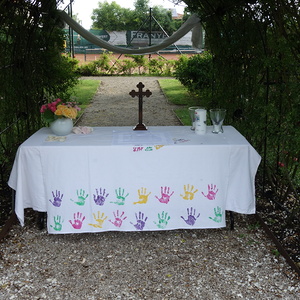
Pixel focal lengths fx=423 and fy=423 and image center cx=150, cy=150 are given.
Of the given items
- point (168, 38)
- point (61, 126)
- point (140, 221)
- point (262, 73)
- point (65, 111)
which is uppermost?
point (168, 38)

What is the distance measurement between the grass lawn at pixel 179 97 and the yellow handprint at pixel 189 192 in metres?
4.34

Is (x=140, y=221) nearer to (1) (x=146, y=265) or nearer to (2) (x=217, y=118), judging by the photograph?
(1) (x=146, y=265)

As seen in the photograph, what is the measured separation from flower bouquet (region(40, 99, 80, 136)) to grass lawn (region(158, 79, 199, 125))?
14.1 ft

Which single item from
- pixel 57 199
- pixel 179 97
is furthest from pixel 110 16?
pixel 57 199

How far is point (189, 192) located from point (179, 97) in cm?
760

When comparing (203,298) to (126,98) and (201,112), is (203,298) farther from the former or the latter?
(126,98)

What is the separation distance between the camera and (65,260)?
2947 millimetres

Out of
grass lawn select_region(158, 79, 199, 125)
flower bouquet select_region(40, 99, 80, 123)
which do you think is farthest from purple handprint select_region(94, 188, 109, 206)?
grass lawn select_region(158, 79, 199, 125)

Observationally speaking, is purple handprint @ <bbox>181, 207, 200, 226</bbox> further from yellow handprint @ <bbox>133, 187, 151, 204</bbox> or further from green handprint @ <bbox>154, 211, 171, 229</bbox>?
yellow handprint @ <bbox>133, 187, 151, 204</bbox>

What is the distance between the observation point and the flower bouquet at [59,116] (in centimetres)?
326

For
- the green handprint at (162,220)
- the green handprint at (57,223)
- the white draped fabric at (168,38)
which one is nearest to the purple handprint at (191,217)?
the green handprint at (162,220)

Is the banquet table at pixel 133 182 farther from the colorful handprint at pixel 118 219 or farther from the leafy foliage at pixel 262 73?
the leafy foliage at pixel 262 73

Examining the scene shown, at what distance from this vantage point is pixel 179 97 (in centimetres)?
1057

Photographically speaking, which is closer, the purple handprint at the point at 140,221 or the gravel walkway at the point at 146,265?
the gravel walkway at the point at 146,265
